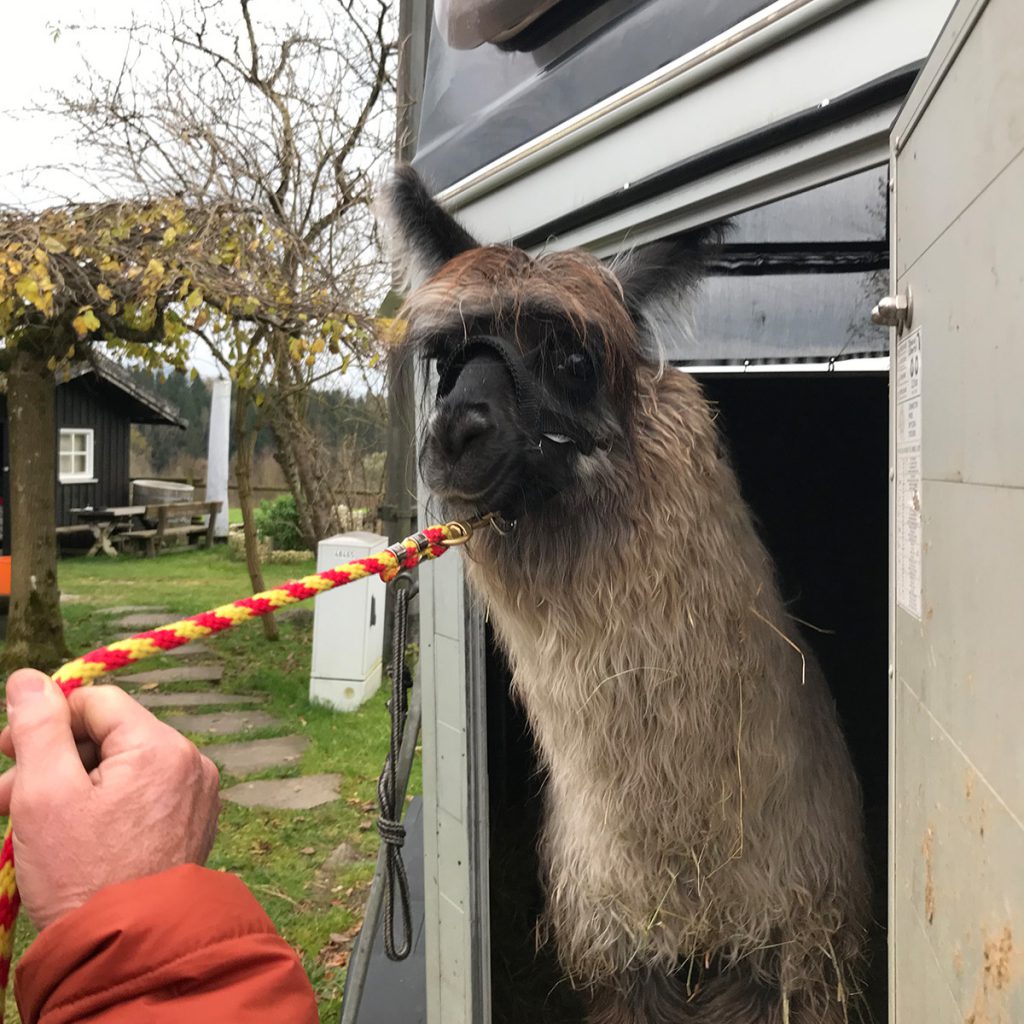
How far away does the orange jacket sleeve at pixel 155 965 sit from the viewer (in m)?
0.71

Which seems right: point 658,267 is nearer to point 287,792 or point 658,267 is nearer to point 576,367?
point 576,367

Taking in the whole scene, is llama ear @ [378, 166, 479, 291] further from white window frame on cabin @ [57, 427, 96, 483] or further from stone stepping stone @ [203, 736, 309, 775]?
white window frame on cabin @ [57, 427, 96, 483]

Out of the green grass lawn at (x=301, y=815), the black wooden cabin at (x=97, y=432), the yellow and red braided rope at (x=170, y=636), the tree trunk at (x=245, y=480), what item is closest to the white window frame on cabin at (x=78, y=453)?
the black wooden cabin at (x=97, y=432)

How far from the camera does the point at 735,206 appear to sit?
1.41 meters

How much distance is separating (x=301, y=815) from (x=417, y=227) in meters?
3.61

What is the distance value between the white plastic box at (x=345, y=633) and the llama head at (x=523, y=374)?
174 inches

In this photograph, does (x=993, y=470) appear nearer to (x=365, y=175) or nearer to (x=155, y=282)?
(x=155, y=282)

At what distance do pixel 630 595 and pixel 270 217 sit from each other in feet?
18.8

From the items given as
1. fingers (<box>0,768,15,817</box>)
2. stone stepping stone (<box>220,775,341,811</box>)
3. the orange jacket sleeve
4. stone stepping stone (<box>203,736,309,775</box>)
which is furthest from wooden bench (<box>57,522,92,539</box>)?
the orange jacket sleeve

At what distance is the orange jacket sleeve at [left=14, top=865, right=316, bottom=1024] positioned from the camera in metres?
0.71

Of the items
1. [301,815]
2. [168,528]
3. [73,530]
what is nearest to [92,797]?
[301,815]

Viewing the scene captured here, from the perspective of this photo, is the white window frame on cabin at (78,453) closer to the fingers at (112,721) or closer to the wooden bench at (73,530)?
the wooden bench at (73,530)

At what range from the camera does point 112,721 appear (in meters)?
0.85

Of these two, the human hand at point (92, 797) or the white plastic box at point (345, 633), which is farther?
the white plastic box at point (345, 633)
